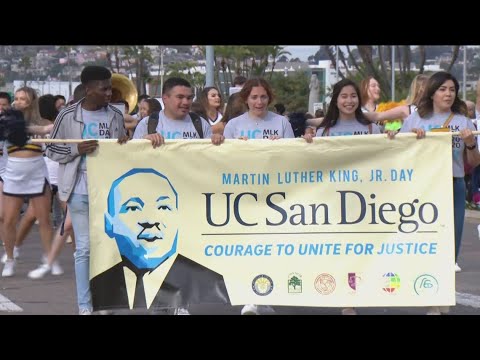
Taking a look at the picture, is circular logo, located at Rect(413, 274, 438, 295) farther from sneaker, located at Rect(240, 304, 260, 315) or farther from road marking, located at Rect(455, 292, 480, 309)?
road marking, located at Rect(455, 292, 480, 309)

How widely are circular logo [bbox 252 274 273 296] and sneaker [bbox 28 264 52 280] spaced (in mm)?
3892

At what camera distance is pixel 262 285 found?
7.45m

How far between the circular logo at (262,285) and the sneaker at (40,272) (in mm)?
3892

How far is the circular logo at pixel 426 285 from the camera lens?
7387mm

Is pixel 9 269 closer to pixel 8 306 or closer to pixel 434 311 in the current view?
pixel 8 306

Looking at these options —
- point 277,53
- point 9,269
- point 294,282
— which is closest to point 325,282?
point 294,282

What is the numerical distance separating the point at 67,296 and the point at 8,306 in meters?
0.68

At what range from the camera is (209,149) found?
24.5 ft

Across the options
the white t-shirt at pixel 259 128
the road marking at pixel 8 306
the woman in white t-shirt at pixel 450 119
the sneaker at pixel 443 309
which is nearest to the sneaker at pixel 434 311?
the sneaker at pixel 443 309

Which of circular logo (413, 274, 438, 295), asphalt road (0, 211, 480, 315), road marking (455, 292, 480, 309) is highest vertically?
circular logo (413, 274, 438, 295)

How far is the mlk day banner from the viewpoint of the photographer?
24.2ft

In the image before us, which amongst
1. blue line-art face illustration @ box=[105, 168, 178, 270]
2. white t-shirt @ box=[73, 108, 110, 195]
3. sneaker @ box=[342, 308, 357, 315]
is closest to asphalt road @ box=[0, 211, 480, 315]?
sneaker @ box=[342, 308, 357, 315]
